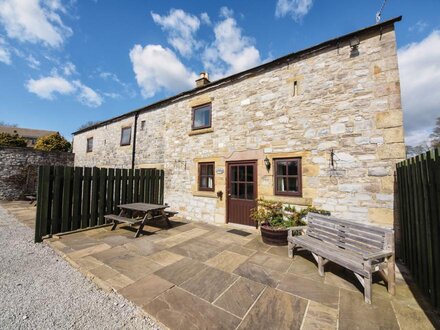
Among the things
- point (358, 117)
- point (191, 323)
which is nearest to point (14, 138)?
point (191, 323)

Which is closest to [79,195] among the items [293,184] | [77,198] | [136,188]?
[77,198]

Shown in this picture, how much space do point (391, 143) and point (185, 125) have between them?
6.48 metres

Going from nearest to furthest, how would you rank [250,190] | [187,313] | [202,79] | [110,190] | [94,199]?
[187,313], [94,199], [250,190], [110,190], [202,79]

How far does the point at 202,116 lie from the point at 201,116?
0.18 ft

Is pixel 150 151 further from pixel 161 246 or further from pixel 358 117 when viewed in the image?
pixel 358 117

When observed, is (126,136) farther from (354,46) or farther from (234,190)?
(354,46)

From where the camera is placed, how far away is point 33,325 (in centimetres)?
220

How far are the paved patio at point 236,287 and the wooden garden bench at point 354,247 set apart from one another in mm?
264

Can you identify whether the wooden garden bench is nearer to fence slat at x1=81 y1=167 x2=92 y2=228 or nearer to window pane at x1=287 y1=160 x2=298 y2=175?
window pane at x1=287 y1=160 x2=298 y2=175

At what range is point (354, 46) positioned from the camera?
481cm

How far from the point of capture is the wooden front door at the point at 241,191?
20.3ft

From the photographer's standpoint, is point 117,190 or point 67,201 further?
point 117,190

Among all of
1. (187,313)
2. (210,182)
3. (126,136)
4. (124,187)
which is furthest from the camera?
(126,136)

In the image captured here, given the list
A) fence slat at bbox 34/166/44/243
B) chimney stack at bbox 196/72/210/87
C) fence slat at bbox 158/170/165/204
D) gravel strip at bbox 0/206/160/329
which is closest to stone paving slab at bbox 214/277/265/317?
gravel strip at bbox 0/206/160/329
